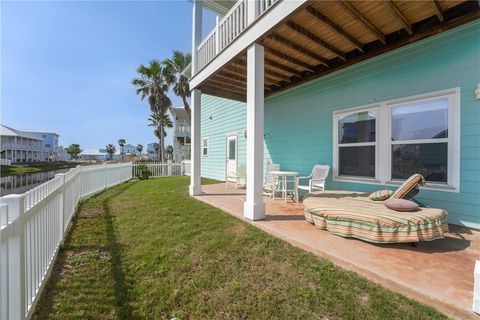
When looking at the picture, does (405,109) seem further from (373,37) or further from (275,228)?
(275,228)

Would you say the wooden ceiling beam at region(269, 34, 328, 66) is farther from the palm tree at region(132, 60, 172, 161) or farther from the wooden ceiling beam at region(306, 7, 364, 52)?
the palm tree at region(132, 60, 172, 161)

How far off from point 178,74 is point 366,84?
15501 millimetres

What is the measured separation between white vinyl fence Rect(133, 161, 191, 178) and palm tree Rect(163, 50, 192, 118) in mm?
5387

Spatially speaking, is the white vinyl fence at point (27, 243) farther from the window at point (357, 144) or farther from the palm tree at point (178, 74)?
the palm tree at point (178, 74)

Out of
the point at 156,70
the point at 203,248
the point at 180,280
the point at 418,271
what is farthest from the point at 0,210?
the point at 156,70

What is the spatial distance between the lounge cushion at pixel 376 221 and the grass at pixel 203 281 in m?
0.81

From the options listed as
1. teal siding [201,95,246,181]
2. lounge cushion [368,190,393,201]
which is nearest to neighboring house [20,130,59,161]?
teal siding [201,95,246,181]

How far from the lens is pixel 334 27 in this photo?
143 inches

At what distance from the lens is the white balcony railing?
389 cm

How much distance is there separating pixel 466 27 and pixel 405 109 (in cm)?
142

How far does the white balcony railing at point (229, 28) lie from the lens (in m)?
3.89

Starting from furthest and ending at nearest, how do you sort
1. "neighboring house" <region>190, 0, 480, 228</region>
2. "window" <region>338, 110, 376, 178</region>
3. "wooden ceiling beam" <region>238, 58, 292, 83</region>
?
"wooden ceiling beam" <region>238, 58, 292, 83</region> → "window" <region>338, 110, 376, 178</region> → "neighboring house" <region>190, 0, 480, 228</region>

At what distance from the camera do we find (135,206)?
5.44 metres

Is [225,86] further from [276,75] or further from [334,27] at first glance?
[334,27]
